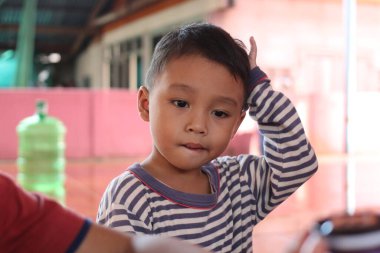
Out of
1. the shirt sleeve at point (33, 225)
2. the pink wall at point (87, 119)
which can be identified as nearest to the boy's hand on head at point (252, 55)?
the shirt sleeve at point (33, 225)

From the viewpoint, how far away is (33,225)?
734mm

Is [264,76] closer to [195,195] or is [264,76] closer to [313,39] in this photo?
[195,195]

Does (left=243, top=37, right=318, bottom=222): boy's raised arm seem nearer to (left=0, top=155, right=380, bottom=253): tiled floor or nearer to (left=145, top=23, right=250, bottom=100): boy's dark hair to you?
(left=145, top=23, right=250, bottom=100): boy's dark hair

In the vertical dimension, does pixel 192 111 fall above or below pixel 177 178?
above

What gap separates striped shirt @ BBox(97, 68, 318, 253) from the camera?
1.04 metres

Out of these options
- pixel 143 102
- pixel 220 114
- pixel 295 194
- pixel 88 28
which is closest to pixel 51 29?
pixel 88 28

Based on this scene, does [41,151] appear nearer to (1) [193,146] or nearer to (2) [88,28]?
(1) [193,146]

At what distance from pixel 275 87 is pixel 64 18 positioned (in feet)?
40.5

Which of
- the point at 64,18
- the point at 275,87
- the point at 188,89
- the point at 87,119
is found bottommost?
the point at 87,119

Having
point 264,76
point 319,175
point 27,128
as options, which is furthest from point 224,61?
point 27,128

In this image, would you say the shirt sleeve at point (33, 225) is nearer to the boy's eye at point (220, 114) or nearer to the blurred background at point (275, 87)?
the boy's eye at point (220, 114)

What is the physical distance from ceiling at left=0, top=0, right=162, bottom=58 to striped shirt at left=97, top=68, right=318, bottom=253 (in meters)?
16.1

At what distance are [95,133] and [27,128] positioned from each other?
204 centimetres

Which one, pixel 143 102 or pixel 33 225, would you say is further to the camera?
pixel 143 102
